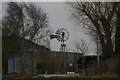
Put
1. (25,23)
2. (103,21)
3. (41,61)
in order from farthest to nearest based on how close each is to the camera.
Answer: (41,61) < (25,23) < (103,21)

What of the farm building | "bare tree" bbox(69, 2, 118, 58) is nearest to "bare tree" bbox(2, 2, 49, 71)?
the farm building

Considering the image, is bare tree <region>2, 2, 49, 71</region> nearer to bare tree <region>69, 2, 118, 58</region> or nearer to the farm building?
the farm building

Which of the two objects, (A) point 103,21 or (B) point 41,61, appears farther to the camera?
(B) point 41,61

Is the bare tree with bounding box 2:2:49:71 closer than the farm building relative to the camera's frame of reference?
Yes

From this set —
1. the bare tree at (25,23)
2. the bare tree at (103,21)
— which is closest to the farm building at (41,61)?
the bare tree at (25,23)

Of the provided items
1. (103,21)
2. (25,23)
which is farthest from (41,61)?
(103,21)

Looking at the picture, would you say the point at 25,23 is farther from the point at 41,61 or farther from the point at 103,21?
the point at 41,61

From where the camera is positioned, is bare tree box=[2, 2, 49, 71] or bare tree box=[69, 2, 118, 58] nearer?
bare tree box=[69, 2, 118, 58]

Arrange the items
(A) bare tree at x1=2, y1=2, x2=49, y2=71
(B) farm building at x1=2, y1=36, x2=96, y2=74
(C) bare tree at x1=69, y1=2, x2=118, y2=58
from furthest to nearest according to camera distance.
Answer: (B) farm building at x1=2, y1=36, x2=96, y2=74
(A) bare tree at x1=2, y1=2, x2=49, y2=71
(C) bare tree at x1=69, y1=2, x2=118, y2=58

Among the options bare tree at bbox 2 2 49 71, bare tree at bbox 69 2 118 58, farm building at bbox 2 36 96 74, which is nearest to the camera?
bare tree at bbox 69 2 118 58

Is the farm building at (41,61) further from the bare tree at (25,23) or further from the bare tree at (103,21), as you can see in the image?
the bare tree at (103,21)

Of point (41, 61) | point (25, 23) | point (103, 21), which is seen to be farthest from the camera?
point (41, 61)

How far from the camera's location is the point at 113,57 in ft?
113

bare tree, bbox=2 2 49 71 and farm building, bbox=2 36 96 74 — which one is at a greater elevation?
bare tree, bbox=2 2 49 71
